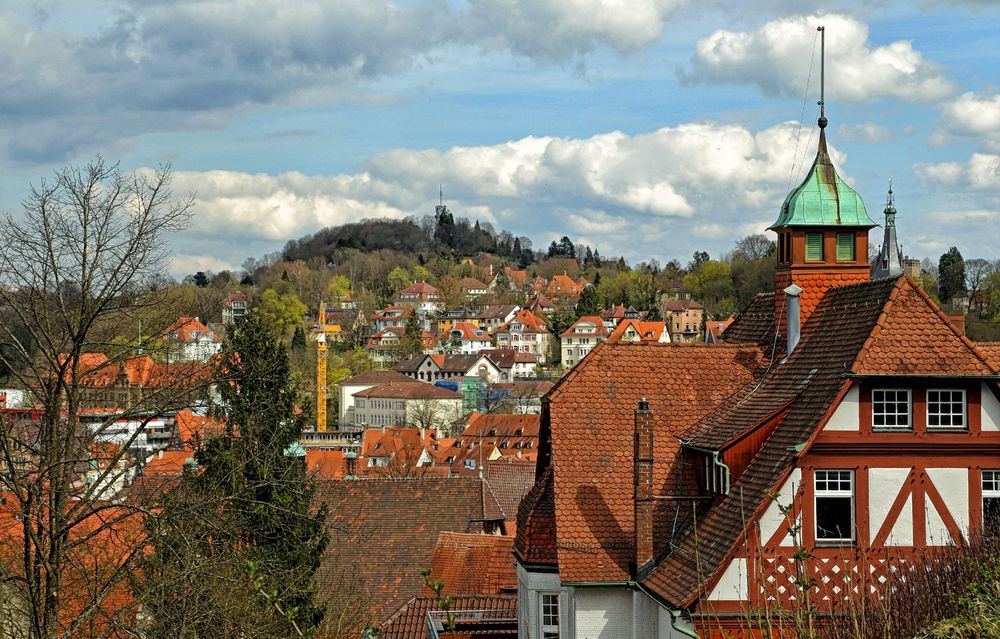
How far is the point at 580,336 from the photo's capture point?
159 meters

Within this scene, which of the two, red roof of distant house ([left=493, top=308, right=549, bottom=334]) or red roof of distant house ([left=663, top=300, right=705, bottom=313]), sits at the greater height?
red roof of distant house ([left=663, top=300, right=705, bottom=313])

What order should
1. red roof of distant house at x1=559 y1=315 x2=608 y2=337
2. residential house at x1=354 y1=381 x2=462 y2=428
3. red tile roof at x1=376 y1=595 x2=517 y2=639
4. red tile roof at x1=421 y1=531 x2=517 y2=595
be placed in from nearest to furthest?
1. red tile roof at x1=376 y1=595 x2=517 y2=639
2. red tile roof at x1=421 y1=531 x2=517 y2=595
3. residential house at x1=354 y1=381 x2=462 y2=428
4. red roof of distant house at x1=559 y1=315 x2=608 y2=337

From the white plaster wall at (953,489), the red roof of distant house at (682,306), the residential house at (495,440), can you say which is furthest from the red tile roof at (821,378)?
the red roof of distant house at (682,306)

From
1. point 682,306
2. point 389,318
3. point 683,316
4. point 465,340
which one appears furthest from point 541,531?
point 389,318

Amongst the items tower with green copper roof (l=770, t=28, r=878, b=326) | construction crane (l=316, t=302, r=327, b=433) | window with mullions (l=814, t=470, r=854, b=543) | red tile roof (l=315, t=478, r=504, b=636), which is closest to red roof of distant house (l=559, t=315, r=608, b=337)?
construction crane (l=316, t=302, r=327, b=433)

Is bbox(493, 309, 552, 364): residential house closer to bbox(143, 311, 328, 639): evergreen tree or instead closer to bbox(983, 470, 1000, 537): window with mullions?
bbox(143, 311, 328, 639): evergreen tree

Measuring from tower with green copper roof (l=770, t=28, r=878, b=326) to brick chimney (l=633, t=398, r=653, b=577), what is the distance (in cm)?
330

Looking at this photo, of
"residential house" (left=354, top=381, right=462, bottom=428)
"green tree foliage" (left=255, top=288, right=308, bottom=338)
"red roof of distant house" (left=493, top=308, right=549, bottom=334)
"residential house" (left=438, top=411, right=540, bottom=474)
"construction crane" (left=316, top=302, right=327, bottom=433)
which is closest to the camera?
"residential house" (left=438, top=411, right=540, bottom=474)

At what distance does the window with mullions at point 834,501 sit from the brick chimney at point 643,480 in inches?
77.3

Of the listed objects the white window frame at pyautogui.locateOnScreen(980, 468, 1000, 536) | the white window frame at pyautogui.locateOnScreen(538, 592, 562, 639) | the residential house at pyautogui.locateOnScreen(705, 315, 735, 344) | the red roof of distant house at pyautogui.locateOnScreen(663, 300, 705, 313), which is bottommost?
the white window frame at pyautogui.locateOnScreen(538, 592, 562, 639)

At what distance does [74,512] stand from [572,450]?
639 cm

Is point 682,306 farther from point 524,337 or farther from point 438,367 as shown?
point 438,367

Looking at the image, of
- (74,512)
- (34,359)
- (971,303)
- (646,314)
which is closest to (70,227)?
(34,359)

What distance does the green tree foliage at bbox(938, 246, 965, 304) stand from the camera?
447 feet
